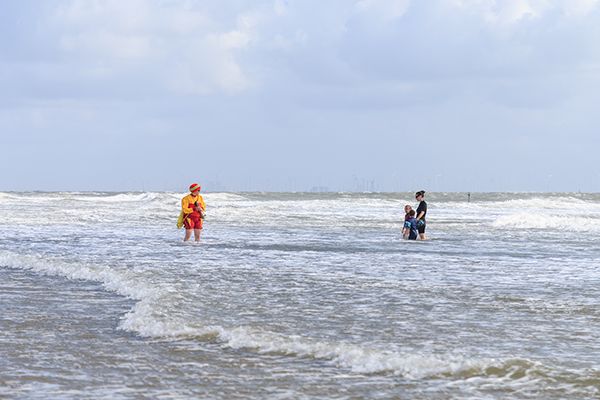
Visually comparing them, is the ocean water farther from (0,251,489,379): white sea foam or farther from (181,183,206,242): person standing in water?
(181,183,206,242): person standing in water

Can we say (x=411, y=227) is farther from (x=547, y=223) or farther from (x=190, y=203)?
(x=547, y=223)

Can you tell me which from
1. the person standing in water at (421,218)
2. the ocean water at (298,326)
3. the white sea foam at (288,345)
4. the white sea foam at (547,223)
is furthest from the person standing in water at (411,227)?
the white sea foam at (288,345)

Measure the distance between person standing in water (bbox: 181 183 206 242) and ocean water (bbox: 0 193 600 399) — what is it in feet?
12.4

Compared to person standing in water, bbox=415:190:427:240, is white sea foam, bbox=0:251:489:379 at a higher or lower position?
lower

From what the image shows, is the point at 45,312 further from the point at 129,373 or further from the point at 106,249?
the point at 106,249

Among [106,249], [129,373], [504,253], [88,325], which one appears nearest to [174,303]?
[88,325]

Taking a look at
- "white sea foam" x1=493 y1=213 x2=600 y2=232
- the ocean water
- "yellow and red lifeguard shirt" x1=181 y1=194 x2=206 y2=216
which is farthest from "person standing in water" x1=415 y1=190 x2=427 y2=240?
"white sea foam" x1=493 y1=213 x2=600 y2=232

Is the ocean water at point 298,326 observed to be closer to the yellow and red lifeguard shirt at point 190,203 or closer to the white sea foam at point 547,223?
the yellow and red lifeguard shirt at point 190,203

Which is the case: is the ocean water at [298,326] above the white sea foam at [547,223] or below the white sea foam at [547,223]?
below

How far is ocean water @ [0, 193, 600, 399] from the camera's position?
5.52 m

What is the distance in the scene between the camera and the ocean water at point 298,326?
18.1ft

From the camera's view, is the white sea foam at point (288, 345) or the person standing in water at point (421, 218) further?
the person standing in water at point (421, 218)

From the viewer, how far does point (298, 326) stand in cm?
772

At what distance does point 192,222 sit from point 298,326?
12.4 metres
